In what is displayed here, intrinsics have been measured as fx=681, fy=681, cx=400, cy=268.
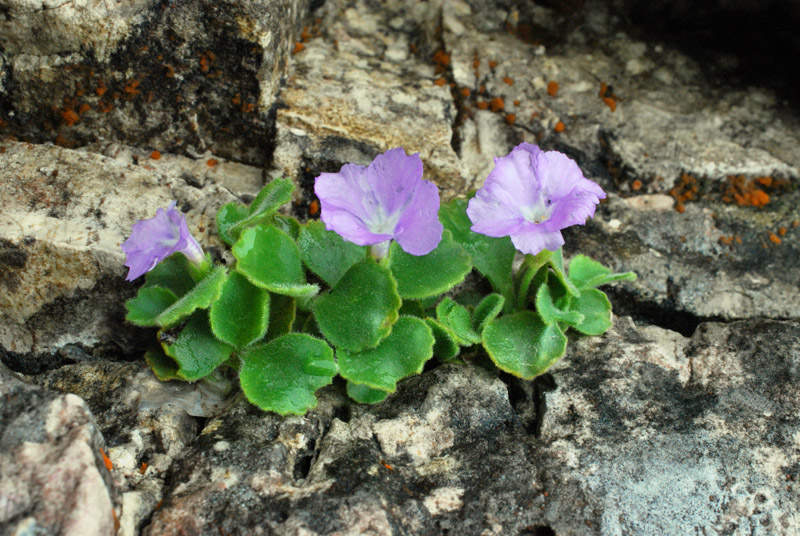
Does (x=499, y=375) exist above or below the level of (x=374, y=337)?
Result: below

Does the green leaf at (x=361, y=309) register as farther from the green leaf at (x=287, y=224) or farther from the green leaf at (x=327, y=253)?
the green leaf at (x=287, y=224)

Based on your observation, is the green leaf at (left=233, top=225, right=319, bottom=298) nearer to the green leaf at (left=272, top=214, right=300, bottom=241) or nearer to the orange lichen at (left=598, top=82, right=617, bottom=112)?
the green leaf at (left=272, top=214, right=300, bottom=241)

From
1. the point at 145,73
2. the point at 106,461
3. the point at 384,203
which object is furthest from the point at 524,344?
the point at 145,73

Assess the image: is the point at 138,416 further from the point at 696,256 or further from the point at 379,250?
the point at 696,256

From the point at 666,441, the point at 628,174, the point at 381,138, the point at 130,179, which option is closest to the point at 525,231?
the point at 666,441

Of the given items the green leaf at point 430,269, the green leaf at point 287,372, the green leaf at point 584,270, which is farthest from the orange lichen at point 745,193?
the green leaf at point 287,372

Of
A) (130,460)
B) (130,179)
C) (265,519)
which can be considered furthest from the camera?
(130,179)

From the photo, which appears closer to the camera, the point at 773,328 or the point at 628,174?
the point at 773,328

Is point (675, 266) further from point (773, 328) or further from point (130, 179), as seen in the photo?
point (130, 179)
